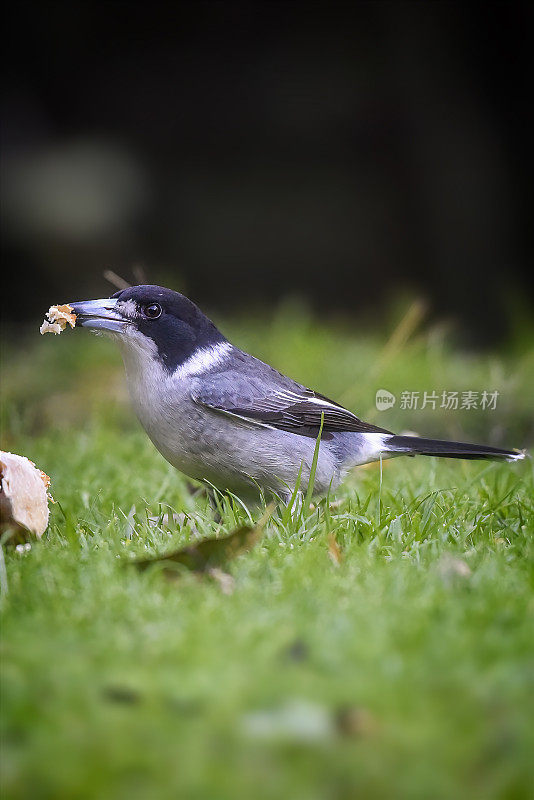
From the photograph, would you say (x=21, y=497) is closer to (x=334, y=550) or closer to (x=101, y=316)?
(x=101, y=316)

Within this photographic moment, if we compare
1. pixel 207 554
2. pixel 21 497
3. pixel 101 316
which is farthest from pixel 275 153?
pixel 207 554

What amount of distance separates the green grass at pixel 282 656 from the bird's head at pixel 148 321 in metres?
0.53

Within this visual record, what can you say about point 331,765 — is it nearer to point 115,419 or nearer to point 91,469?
point 91,469

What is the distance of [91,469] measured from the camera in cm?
382

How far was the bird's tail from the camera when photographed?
3.11 meters

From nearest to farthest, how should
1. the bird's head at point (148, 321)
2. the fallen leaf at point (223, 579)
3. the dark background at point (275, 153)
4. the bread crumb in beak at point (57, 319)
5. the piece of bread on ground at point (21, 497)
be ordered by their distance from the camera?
the fallen leaf at point (223, 579), the piece of bread on ground at point (21, 497), the bread crumb in beak at point (57, 319), the bird's head at point (148, 321), the dark background at point (275, 153)

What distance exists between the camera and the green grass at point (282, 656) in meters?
1.39

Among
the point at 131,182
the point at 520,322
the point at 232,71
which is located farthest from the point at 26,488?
the point at 232,71

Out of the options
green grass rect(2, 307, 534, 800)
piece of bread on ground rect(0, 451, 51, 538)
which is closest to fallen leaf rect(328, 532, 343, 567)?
green grass rect(2, 307, 534, 800)

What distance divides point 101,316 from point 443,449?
1.29 m

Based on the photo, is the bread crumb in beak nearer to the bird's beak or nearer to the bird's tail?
the bird's beak

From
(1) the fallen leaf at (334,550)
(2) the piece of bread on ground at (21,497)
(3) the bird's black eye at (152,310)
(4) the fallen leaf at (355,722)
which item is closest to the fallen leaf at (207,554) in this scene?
(1) the fallen leaf at (334,550)

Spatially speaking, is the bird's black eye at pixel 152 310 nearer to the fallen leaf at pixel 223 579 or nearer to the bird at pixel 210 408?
the bird at pixel 210 408

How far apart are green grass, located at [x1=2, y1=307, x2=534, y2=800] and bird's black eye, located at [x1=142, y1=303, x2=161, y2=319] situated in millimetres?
646
